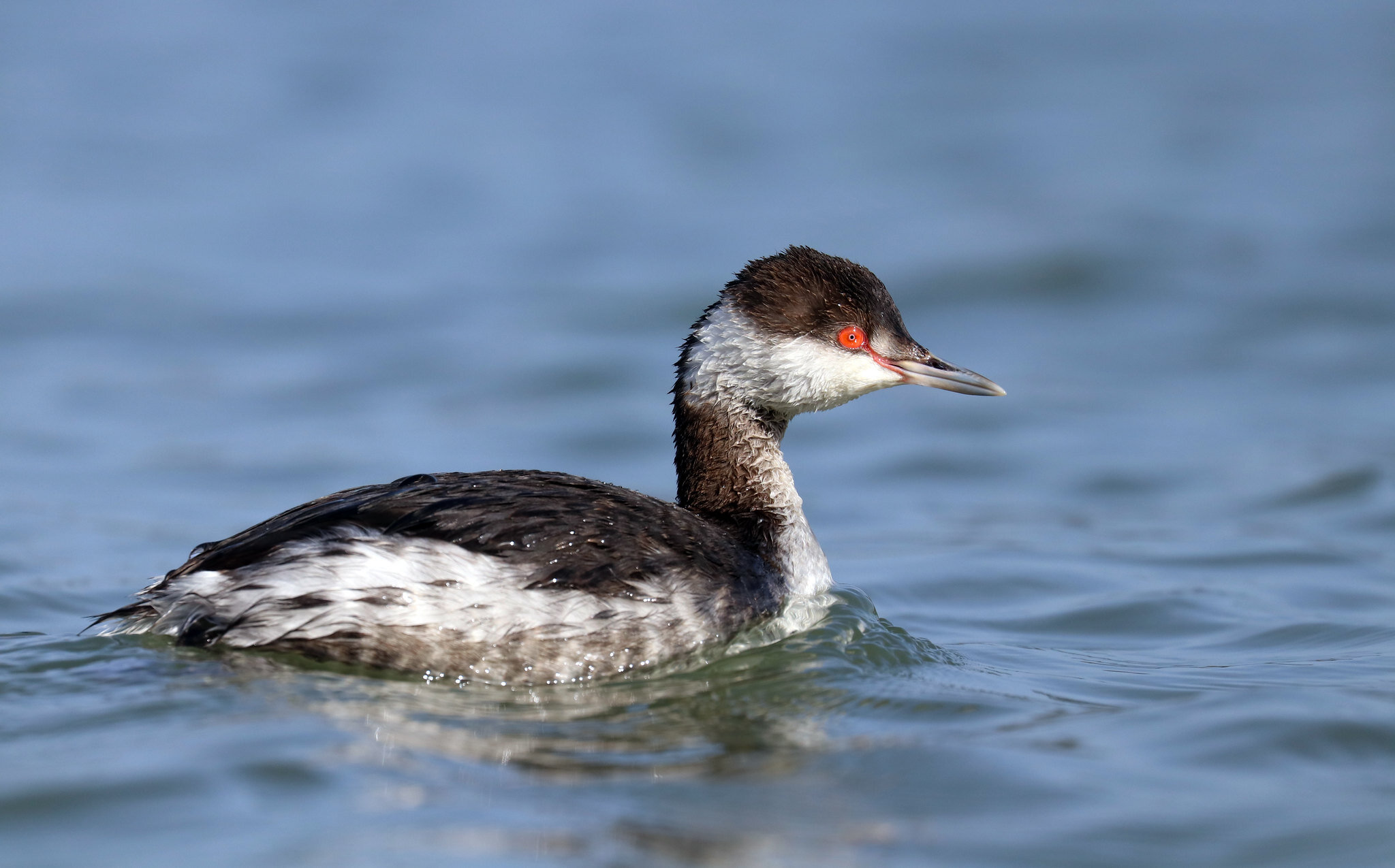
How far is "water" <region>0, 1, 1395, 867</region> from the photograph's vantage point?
461cm

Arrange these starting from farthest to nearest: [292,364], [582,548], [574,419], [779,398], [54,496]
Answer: [292,364] → [574,419] → [54,496] → [779,398] → [582,548]

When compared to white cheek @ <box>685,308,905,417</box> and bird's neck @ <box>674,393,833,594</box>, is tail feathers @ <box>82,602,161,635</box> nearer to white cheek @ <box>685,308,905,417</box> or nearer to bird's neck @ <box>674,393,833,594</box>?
bird's neck @ <box>674,393,833,594</box>

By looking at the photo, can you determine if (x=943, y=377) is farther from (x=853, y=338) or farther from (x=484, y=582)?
(x=484, y=582)

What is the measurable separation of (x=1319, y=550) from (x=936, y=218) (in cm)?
782

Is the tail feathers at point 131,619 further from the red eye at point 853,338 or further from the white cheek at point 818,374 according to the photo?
the red eye at point 853,338

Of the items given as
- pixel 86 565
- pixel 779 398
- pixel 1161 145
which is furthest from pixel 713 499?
pixel 1161 145

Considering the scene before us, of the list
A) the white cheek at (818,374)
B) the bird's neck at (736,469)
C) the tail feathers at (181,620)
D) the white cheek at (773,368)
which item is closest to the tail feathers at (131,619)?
the tail feathers at (181,620)

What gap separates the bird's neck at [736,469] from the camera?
6.80 meters

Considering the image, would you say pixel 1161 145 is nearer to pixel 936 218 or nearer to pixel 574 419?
pixel 936 218

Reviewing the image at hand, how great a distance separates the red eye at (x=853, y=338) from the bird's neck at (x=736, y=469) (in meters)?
0.46

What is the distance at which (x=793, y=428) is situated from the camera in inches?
466

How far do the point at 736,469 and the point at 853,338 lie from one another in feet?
2.51

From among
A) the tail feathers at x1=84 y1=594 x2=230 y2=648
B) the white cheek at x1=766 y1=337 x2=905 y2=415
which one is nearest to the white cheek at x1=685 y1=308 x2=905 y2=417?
the white cheek at x1=766 y1=337 x2=905 y2=415

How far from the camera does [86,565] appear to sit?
324 inches
